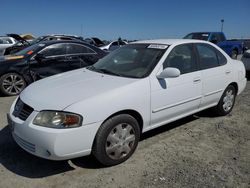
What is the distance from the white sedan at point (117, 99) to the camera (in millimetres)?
2893

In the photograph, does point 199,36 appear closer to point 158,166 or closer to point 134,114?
point 134,114

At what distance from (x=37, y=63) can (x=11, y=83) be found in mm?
819

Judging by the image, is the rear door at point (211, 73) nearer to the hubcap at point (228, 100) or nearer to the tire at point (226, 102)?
the tire at point (226, 102)

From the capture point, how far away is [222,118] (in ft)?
16.7

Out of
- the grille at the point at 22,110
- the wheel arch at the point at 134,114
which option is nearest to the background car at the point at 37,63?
the grille at the point at 22,110

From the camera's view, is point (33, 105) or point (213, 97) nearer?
point (33, 105)

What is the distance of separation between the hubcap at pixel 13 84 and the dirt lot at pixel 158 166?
8.55 ft

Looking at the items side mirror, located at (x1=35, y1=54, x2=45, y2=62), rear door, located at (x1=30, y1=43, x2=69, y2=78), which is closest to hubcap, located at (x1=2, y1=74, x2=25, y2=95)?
rear door, located at (x1=30, y1=43, x2=69, y2=78)

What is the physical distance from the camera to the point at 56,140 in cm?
279

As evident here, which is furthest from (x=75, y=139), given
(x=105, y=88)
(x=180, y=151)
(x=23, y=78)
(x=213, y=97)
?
(x=23, y=78)

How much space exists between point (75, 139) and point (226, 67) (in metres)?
3.24

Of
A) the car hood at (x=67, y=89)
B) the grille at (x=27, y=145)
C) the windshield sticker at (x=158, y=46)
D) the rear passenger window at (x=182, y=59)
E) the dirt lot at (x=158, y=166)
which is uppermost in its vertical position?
the windshield sticker at (x=158, y=46)

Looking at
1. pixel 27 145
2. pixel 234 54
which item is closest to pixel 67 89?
pixel 27 145

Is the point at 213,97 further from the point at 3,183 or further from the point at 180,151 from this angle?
the point at 3,183
